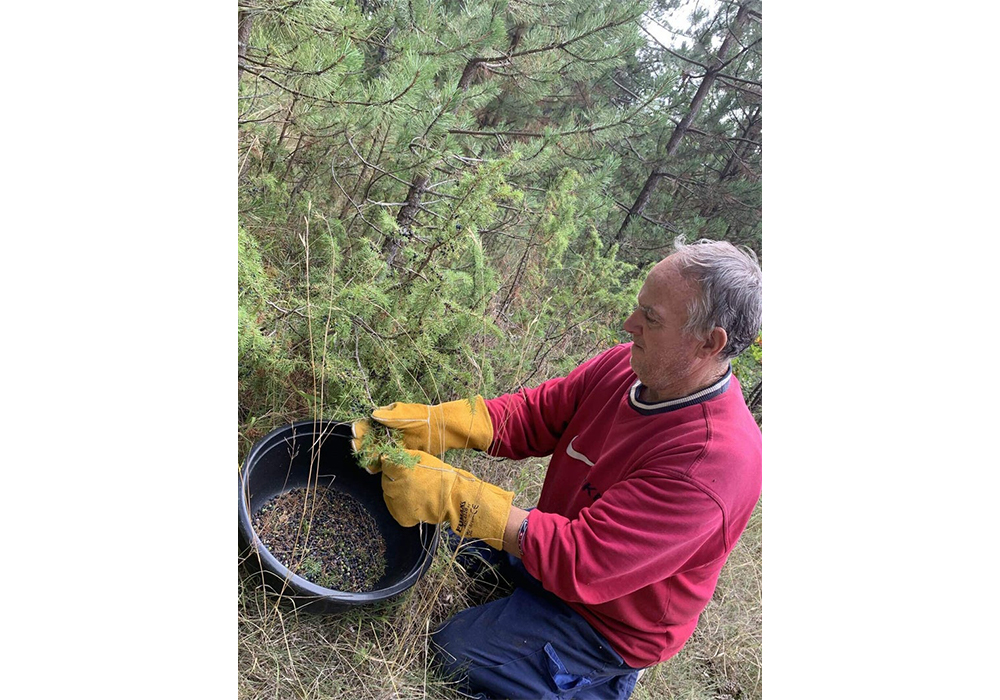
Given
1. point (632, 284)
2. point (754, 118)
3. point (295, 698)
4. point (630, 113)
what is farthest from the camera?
point (630, 113)

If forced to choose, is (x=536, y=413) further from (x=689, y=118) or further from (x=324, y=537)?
(x=689, y=118)

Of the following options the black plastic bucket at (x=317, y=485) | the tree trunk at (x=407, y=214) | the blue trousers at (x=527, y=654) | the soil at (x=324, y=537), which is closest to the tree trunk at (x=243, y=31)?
the tree trunk at (x=407, y=214)

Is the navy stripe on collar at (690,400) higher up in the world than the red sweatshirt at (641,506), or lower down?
higher up

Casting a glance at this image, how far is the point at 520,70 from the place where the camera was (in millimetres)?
1428

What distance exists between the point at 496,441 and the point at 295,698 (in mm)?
572

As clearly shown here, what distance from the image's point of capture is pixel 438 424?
127cm

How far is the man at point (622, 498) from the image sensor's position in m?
1.07

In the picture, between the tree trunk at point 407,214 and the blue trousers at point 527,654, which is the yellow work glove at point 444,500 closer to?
the blue trousers at point 527,654

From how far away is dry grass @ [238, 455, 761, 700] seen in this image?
108cm

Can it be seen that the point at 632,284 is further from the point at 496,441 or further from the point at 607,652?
the point at 607,652

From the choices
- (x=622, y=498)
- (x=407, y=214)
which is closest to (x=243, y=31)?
(x=407, y=214)

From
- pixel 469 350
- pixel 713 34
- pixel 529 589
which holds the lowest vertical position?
pixel 529 589

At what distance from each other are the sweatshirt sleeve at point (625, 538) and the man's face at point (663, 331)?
0.18 meters
